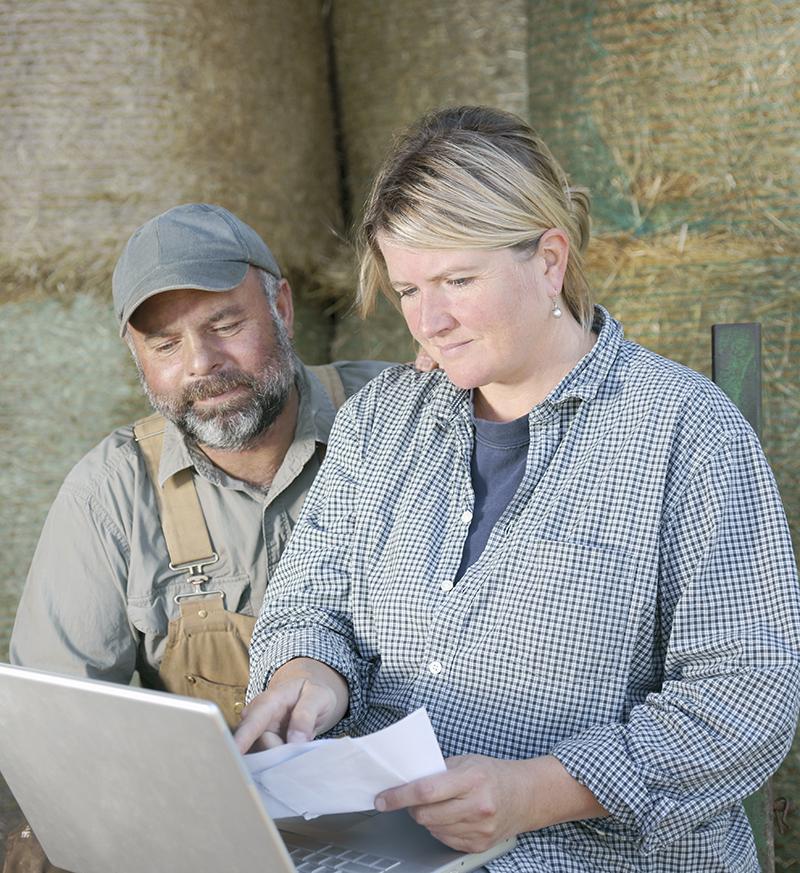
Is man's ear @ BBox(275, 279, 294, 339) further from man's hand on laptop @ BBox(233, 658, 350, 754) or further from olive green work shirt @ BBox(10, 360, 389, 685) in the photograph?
man's hand on laptop @ BBox(233, 658, 350, 754)

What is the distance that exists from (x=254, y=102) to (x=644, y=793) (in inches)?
57.5

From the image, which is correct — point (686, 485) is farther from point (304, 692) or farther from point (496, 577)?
point (304, 692)

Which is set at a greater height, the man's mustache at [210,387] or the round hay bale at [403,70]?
the round hay bale at [403,70]

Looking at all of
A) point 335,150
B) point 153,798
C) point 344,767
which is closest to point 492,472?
point 344,767

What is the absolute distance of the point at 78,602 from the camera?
1.47m

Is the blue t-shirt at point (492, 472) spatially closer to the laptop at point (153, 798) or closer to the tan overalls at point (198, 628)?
the laptop at point (153, 798)

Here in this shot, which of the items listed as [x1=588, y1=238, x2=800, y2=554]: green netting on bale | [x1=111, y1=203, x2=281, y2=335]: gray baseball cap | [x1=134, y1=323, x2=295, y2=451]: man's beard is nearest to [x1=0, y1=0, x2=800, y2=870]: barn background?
[x1=588, y1=238, x2=800, y2=554]: green netting on bale

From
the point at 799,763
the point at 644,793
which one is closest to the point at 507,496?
the point at 644,793

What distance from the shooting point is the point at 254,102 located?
191 cm

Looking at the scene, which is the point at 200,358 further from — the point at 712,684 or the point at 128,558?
the point at 712,684

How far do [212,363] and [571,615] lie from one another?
2.33 ft

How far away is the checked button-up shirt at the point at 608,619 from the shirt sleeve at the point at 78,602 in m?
0.38

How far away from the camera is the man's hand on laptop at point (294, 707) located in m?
0.97

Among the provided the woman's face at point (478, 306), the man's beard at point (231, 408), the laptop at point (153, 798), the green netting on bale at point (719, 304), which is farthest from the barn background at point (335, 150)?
the laptop at point (153, 798)
